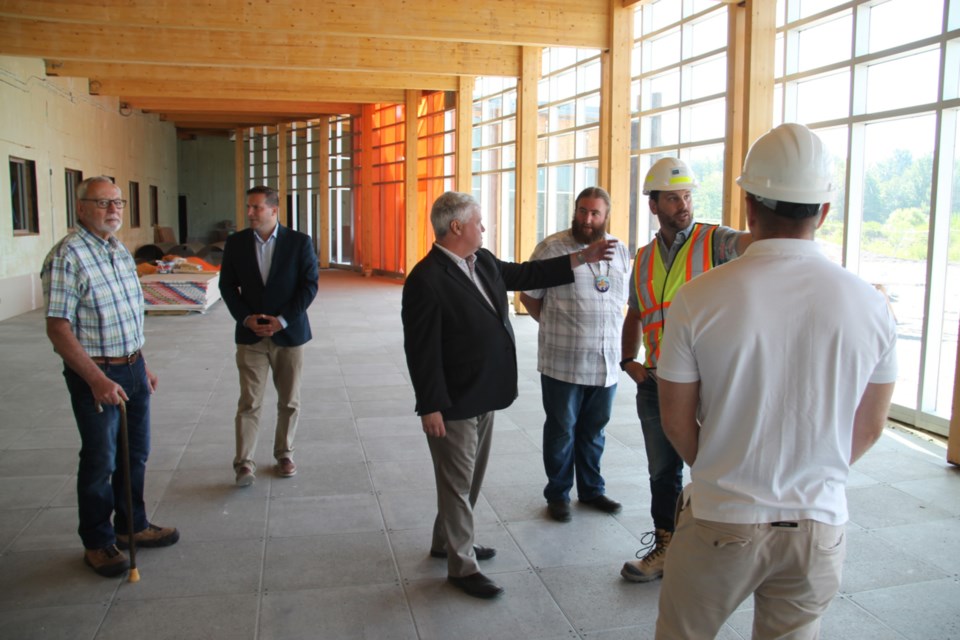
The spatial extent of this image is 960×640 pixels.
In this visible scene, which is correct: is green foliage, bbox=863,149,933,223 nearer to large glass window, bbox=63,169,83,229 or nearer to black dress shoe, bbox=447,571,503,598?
black dress shoe, bbox=447,571,503,598

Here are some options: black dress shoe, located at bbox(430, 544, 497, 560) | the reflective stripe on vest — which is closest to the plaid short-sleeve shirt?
black dress shoe, located at bbox(430, 544, 497, 560)

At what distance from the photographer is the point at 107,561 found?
3.53 metres

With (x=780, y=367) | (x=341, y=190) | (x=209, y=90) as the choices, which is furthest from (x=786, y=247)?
(x=341, y=190)

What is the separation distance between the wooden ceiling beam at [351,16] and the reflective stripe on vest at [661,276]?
681 centimetres

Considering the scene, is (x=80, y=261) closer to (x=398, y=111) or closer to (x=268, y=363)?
(x=268, y=363)

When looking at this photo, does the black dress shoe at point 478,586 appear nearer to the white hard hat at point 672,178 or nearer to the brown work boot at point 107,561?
the brown work boot at point 107,561

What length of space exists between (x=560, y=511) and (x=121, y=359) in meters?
2.29

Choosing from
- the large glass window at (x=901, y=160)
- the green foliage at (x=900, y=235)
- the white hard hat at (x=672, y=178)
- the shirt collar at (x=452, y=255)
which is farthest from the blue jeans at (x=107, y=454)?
the green foliage at (x=900, y=235)

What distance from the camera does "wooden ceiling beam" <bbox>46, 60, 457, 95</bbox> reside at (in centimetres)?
1375

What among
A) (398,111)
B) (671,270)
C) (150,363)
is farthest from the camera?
(398,111)

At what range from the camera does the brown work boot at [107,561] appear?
11.4 feet

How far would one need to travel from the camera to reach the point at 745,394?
5.69ft

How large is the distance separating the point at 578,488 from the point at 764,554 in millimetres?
2705

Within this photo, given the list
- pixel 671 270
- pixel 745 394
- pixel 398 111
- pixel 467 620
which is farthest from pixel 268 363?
pixel 398 111
